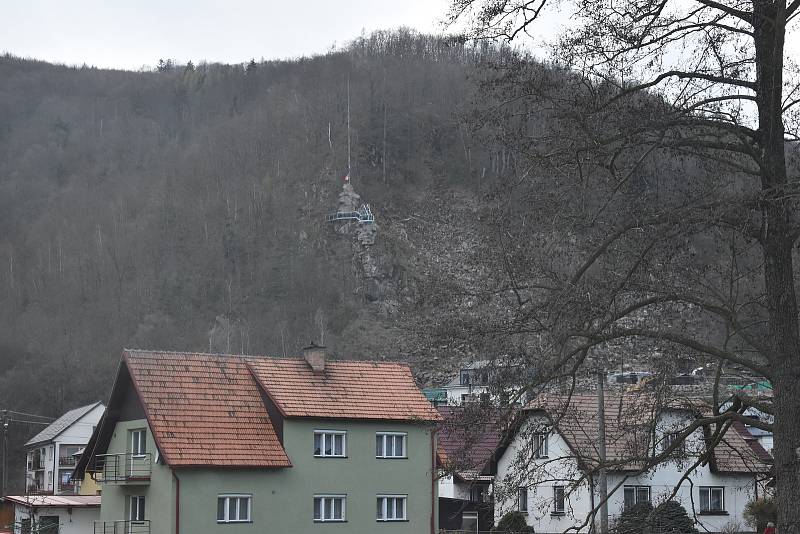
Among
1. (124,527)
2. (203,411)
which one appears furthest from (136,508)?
(203,411)

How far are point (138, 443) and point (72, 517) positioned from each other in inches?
500

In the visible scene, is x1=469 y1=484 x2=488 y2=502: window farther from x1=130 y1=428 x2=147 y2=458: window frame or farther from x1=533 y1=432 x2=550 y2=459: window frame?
x1=130 y1=428 x2=147 y2=458: window frame

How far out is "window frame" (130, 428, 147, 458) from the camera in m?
39.5

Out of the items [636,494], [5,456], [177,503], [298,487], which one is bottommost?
[636,494]

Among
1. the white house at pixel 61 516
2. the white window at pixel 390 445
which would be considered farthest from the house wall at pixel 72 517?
the white window at pixel 390 445

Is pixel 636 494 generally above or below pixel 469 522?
above

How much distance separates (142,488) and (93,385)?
82.5m

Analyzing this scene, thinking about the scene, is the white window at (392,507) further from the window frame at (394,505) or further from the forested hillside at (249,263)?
the forested hillside at (249,263)

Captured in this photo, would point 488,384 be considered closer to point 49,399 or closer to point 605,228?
point 605,228

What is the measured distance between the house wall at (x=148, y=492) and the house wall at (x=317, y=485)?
562 mm

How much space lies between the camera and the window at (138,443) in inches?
1563

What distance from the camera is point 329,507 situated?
40.7 m

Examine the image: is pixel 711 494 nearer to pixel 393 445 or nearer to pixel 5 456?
pixel 393 445

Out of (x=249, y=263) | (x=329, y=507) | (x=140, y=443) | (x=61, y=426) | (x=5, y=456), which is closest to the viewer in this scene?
(x=140, y=443)
